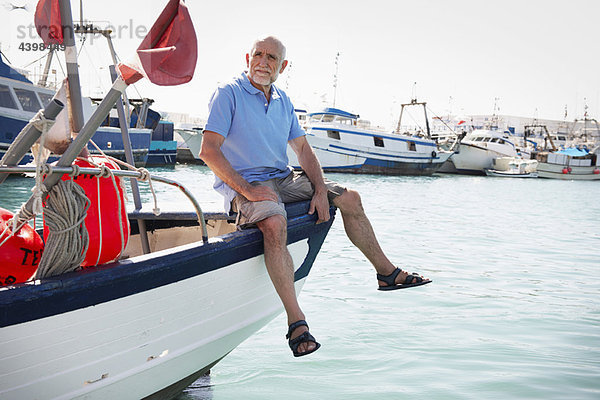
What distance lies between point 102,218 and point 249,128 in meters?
1.04

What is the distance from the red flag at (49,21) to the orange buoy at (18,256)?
82 cm

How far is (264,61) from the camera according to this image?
297 cm

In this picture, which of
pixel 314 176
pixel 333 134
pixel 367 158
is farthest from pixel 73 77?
pixel 367 158

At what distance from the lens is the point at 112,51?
15.9 feet

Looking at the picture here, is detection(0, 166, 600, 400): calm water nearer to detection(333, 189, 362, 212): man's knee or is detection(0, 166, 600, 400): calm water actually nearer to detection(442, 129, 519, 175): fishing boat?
detection(333, 189, 362, 212): man's knee

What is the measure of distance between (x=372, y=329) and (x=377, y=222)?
6.20 meters

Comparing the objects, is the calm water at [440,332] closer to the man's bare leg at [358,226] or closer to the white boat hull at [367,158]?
the man's bare leg at [358,226]

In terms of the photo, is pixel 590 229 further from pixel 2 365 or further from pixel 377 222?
pixel 2 365

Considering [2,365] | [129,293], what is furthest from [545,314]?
[2,365]

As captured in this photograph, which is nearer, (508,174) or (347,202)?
(347,202)

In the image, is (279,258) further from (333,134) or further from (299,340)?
(333,134)

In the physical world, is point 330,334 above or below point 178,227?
below

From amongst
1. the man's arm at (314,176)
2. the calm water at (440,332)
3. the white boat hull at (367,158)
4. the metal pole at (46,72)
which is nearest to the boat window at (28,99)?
the metal pole at (46,72)

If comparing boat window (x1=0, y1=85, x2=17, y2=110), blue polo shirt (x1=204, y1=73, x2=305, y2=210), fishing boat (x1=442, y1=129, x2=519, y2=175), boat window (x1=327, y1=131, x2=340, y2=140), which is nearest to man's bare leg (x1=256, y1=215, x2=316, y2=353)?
blue polo shirt (x1=204, y1=73, x2=305, y2=210)
